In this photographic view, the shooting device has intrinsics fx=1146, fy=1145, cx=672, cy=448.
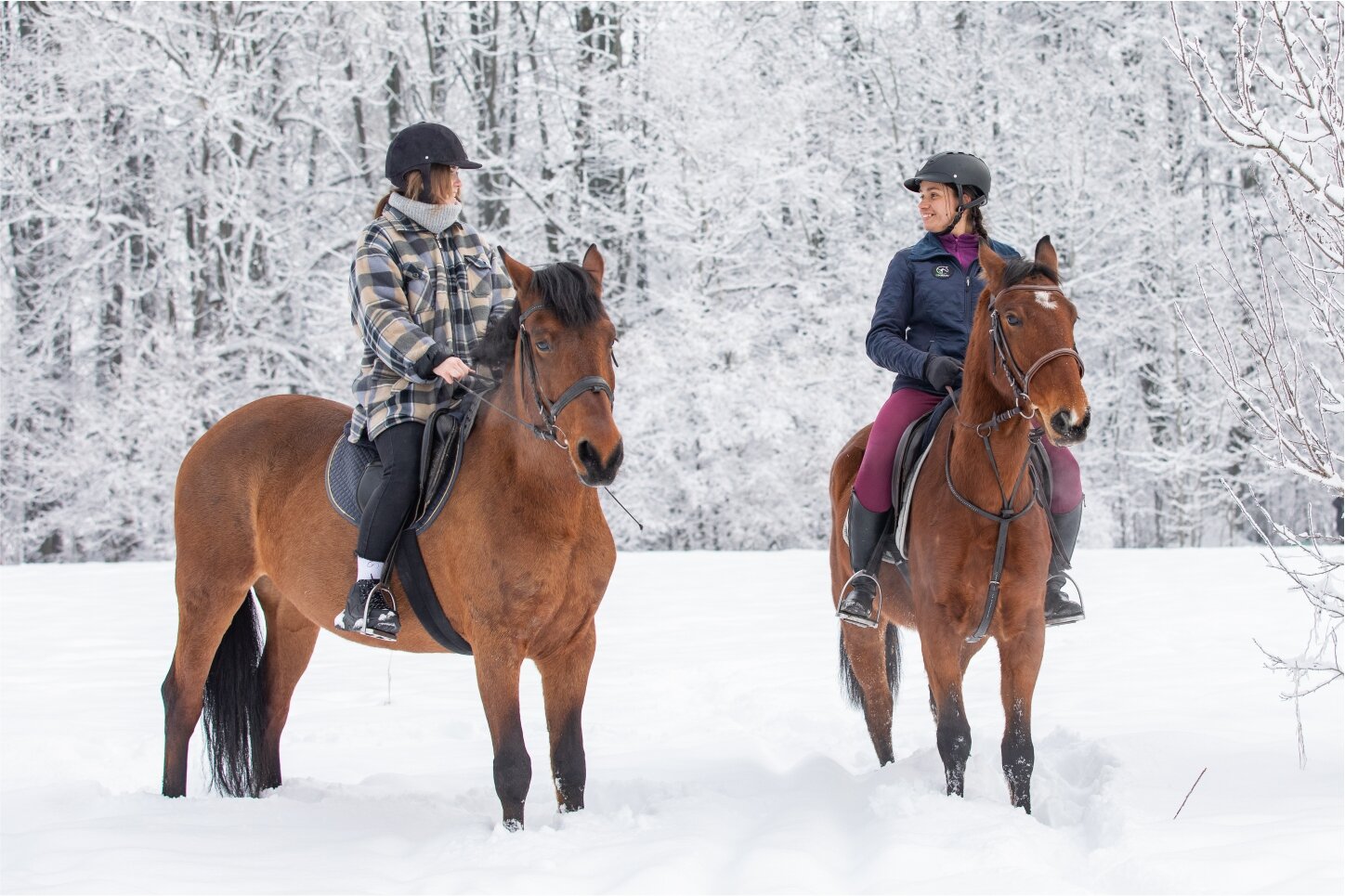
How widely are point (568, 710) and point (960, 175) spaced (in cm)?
276

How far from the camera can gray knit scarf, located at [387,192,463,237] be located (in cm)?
445

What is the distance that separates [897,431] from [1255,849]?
82.3 inches

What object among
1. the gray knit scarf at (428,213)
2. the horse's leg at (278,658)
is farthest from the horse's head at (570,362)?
the horse's leg at (278,658)

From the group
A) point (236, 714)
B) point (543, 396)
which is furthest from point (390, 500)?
point (236, 714)

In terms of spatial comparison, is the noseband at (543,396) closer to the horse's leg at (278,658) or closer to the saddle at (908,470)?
the saddle at (908,470)

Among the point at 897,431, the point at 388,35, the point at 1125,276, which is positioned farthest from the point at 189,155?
the point at 897,431

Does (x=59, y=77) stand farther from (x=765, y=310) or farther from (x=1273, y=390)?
(x=1273, y=390)

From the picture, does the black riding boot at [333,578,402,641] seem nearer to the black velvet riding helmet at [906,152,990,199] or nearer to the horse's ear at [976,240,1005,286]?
the horse's ear at [976,240,1005,286]

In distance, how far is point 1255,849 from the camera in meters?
3.50

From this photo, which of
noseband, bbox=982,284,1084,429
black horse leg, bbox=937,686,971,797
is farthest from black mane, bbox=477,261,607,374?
black horse leg, bbox=937,686,971,797

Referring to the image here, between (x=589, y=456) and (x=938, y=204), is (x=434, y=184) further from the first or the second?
(x=938, y=204)

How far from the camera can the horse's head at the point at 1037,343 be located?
150 inches

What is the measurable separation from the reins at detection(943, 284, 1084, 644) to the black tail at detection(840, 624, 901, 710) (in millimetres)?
1166

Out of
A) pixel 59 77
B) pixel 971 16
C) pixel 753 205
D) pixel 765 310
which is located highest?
pixel 971 16
